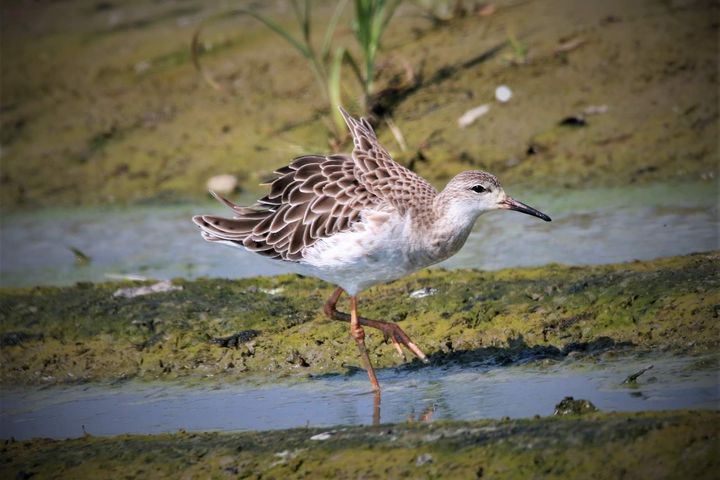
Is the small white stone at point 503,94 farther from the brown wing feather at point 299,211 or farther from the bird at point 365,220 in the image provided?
the brown wing feather at point 299,211

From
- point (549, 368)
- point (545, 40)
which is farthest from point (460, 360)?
point (545, 40)

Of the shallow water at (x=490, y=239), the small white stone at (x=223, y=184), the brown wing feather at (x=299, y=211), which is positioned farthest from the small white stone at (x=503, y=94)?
the brown wing feather at (x=299, y=211)

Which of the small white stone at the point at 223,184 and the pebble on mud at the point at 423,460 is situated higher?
the small white stone at the point at 223,184

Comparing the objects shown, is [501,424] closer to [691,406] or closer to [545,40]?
[691,406]

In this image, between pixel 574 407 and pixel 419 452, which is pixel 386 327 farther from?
pixel 419 452

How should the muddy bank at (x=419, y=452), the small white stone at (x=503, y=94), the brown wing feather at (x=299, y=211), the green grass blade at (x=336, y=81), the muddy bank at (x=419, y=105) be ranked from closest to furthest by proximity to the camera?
1. the muddy bank at (x=419, y=452)
2. the brown wing feather at (x=299, y=211)
3. the muddy bank at (x=419, y=105)
4. the green grass blade at (x=336, y=81)
5. the small white stone at (x=503, y=94)

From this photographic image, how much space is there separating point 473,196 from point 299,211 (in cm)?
129

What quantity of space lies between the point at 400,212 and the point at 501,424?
2.05 meters

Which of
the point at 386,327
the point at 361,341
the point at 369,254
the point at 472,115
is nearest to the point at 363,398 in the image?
the point at 361,341

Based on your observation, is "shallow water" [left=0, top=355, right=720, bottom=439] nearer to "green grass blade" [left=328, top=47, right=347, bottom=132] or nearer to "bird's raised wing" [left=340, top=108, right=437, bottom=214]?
"bird's raised wing" [left=340, top=108, right=437, bottom=214]

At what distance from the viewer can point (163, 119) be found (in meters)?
14.1

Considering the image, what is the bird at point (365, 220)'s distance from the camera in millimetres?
7539

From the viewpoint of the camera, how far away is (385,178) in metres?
7.84

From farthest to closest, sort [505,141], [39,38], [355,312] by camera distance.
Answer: [39,38]
[505,141]
[355,312]
